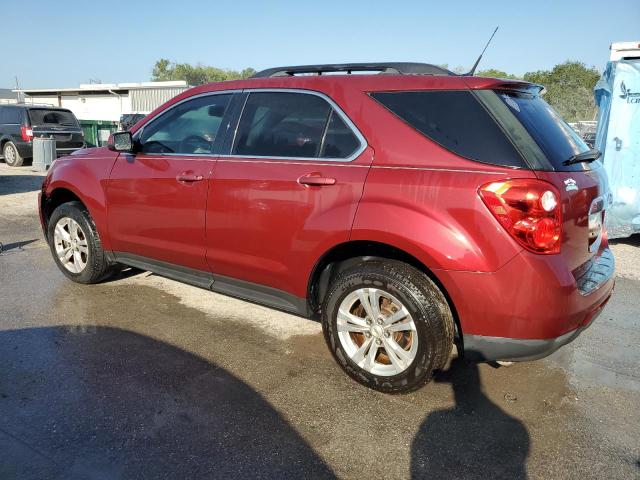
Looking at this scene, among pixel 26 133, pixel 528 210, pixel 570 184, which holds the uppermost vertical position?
pixel 570 184

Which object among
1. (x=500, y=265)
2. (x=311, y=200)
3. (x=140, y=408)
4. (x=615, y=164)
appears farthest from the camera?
(x=615, y=164)

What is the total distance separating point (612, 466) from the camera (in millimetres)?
2420

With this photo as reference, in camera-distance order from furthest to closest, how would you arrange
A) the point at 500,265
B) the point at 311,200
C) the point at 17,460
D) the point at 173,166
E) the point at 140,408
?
the point at 173,166 → the point at 311,200 → the point at 140,408 → the point at 500,265 → the point at 17,460

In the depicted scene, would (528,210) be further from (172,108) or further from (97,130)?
(97,130)

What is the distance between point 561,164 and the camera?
2646mm

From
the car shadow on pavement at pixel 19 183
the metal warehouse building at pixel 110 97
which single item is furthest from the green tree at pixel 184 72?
the car shadow on pavement at pixel 19 183

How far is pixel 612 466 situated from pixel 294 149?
2.40 m

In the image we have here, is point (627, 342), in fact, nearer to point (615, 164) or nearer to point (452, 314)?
point (452, 314)

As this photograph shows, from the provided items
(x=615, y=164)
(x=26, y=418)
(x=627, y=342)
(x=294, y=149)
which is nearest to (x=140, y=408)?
(x=26, y=418)

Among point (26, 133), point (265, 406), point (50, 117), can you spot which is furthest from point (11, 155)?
point (265, 406)

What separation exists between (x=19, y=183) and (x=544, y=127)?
38.8ft

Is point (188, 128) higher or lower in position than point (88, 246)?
higher

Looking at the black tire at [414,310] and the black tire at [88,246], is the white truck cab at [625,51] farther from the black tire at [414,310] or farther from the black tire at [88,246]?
the black tire at [88,246]

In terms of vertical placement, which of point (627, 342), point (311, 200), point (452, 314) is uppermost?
point (311, 200)
